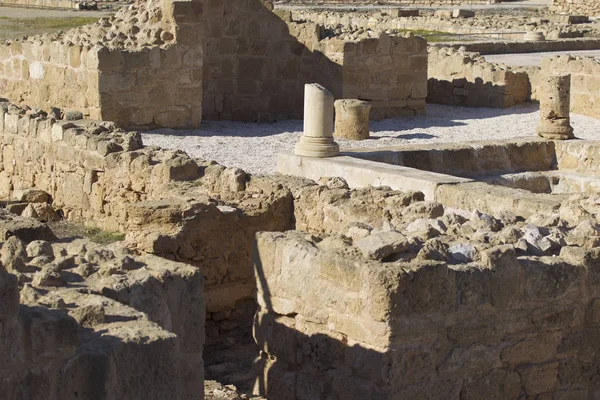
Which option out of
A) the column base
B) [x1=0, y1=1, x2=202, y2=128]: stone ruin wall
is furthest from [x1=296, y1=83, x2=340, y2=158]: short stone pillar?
[x1=0, y1=1, x2=202, y2=128]: stone ruin wall

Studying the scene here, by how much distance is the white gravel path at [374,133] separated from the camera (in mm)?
15242

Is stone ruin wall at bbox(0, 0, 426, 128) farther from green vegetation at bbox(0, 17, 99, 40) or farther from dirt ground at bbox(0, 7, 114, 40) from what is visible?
green vegetation at bbox(0, 17, 99, 40)

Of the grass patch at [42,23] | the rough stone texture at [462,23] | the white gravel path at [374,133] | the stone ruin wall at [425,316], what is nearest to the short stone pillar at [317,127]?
the white gravel path at [374,133]

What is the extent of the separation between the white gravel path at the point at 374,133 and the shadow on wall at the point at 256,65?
559mm

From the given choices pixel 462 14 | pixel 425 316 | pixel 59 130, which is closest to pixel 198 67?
pixel 59 130

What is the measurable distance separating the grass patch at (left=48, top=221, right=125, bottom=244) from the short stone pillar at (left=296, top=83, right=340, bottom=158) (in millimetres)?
2426

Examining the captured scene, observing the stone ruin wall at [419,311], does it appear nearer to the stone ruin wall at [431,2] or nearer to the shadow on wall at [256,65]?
the shadow on wall at [256,65]

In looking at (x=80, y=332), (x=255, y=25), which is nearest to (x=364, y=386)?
(x=80, y=332)

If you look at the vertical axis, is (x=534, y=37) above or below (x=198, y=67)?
above

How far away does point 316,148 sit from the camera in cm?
1291

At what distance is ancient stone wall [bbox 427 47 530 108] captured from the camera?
20.0 meters

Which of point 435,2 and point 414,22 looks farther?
point 435,2

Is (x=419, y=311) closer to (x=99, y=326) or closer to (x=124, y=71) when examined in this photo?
(x=99, y=326)

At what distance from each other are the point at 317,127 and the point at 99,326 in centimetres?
796
